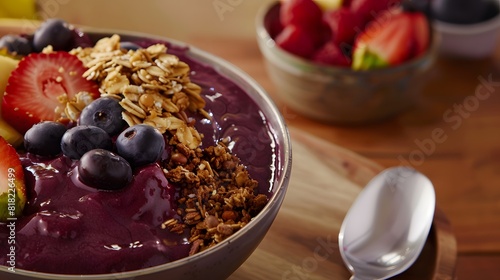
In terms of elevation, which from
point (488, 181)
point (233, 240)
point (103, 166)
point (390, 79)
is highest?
point (103, 166)

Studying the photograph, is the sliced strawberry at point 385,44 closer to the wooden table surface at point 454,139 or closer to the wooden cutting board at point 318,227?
the wooden table surface at point 454,139

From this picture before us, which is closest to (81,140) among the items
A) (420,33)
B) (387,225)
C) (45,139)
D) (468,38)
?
(45,139)

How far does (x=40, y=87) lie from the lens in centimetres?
132

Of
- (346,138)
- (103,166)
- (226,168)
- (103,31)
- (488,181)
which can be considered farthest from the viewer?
(346,138)

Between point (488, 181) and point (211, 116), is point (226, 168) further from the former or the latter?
point (488, 181)

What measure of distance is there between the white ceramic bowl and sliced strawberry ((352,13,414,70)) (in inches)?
7.8

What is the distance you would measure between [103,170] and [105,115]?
0.15m

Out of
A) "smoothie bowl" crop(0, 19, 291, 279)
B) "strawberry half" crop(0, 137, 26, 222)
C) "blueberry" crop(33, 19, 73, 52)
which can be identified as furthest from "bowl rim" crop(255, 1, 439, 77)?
"strawberry half" crop(0, 137, 26, 222)

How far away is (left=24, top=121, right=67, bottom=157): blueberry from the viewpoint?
117cm

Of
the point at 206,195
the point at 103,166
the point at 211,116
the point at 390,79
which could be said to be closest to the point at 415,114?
the point at 390,79

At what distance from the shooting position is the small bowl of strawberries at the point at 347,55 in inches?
77.6

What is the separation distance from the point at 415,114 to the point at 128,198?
1.22 meters

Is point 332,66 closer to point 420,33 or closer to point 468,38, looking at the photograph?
point 420,33

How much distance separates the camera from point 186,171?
45.9 inches
